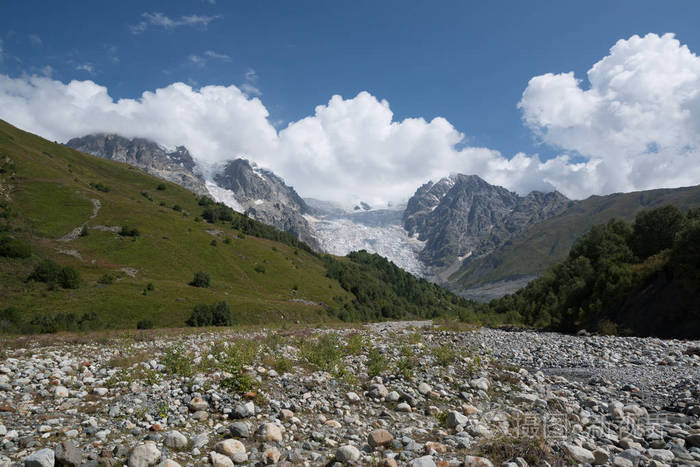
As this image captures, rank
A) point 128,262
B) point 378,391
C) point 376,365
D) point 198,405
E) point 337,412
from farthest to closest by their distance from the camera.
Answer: point 128,262 < point 376,365 < point 378,391 < point 337,412 < point 198,405

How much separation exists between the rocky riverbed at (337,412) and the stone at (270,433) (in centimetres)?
3

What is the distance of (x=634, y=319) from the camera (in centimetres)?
3359

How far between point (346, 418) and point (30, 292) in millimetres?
64912

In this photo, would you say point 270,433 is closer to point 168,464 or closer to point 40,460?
point 168,464

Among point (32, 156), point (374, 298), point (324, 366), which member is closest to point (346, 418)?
point (324, 366)

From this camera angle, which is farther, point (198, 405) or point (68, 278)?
point (68, 278)

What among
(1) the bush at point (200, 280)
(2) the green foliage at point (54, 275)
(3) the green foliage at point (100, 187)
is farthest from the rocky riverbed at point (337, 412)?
(3) the green foliage at point (100, 187)

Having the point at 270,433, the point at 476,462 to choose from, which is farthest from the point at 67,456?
the point at 476,462

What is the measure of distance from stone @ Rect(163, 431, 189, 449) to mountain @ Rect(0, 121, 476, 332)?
43.4 metres

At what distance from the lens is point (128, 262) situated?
256 ft

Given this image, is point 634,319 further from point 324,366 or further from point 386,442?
point 386,442

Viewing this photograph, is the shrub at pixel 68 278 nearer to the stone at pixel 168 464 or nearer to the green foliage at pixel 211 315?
the green foliage at pixel 211 315

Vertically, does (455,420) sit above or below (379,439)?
below

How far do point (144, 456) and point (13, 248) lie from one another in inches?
2915
